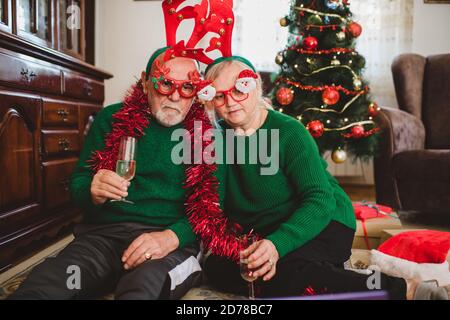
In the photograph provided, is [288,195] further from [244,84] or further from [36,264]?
[36,264]

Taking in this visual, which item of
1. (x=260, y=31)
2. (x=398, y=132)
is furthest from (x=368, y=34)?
(x=398, y=132)

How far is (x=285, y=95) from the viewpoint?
8.38ft

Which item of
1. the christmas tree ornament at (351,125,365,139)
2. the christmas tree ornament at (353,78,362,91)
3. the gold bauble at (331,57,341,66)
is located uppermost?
the gold bauble at (331,57,341,66)

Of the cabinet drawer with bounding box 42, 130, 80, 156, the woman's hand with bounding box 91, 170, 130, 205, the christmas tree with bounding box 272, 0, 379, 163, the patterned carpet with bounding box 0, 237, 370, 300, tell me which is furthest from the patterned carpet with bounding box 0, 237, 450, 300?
the christmas tree with bounding box 272, 0, 379, 163

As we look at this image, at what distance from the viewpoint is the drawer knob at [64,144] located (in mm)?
2139

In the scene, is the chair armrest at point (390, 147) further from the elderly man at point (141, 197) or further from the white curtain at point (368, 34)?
the elderly man at point (141, 197)

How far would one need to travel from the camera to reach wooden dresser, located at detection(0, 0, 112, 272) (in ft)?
5.61

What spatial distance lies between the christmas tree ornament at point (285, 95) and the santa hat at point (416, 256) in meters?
1.12

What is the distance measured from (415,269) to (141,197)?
1016 millimetres

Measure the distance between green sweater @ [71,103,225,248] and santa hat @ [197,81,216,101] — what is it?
0.18 m

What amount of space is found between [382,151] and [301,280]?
1.60 meters

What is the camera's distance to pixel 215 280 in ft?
4.54

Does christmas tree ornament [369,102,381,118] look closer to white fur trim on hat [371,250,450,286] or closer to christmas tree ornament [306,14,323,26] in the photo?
christmas tree ornament [306,14,323,26]

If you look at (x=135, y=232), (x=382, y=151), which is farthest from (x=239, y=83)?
(x=382, y=151)
